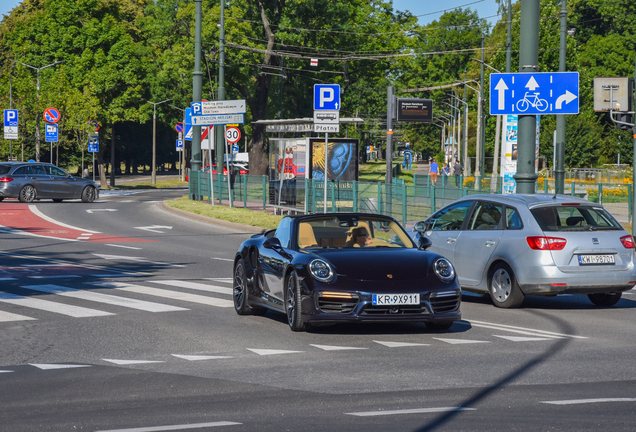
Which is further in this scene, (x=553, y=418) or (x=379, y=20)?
(x=379, y=20)

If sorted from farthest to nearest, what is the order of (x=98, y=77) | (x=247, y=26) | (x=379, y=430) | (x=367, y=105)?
(x=367, y=105) < (x=98, y=77) < (x=247, y=26) < (x=379, y=430)

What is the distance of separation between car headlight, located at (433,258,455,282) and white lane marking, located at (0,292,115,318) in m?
4.00

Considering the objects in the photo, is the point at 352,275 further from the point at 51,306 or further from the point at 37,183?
the point at 37,183

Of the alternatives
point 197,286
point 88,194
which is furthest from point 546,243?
point 88,194

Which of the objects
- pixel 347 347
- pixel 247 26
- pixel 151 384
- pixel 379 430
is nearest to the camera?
pixel 379 430

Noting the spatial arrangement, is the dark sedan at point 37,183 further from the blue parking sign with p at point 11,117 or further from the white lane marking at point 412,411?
the white lane marking at point 412,411

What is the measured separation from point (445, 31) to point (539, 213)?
356 ft

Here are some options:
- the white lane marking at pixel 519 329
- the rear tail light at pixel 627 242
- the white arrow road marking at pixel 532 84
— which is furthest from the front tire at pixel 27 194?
the rear tail light at pixel 627 242

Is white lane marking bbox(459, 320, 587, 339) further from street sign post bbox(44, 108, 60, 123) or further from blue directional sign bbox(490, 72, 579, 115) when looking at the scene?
street sign post bbox(44, 108, 60, 123)

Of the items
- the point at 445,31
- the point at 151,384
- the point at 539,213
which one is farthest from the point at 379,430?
the point at 445,31

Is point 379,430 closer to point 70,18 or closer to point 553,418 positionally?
point 553,418

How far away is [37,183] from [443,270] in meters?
29.9

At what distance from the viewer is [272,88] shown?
62375 millimetres

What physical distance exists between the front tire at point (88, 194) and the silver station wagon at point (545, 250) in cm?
2828
